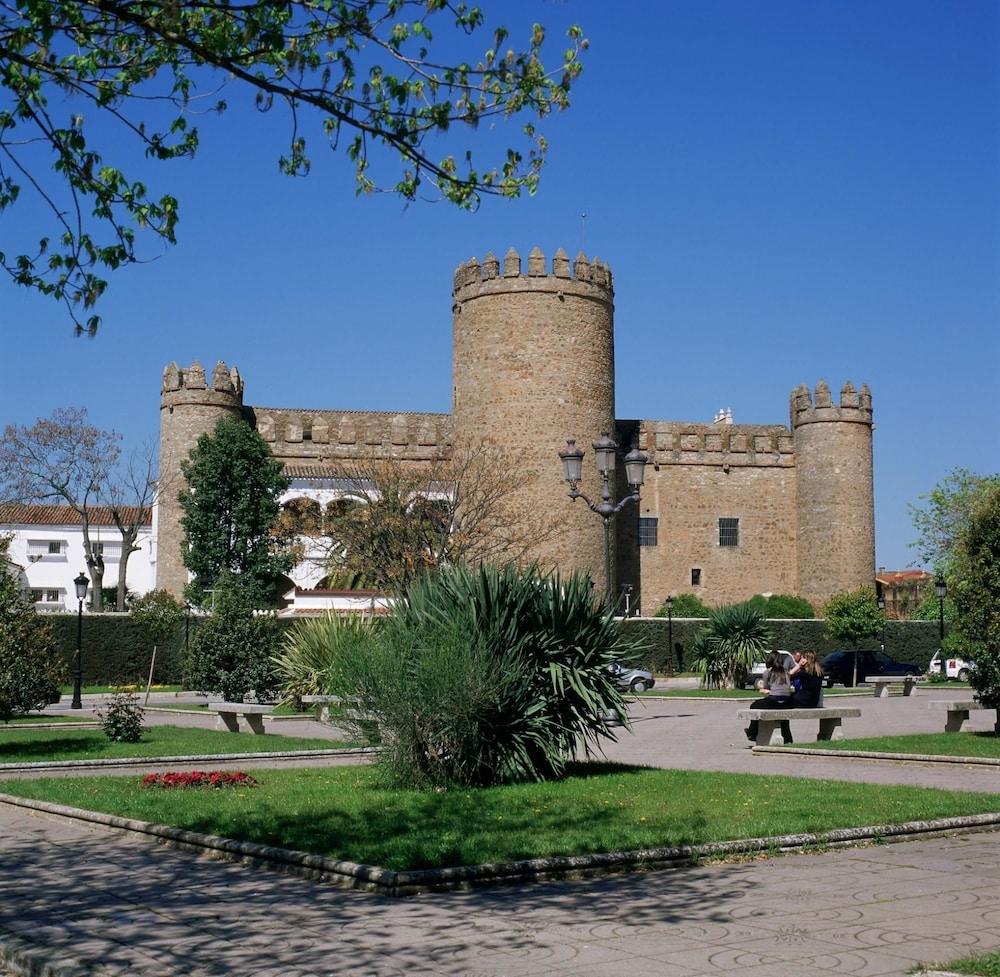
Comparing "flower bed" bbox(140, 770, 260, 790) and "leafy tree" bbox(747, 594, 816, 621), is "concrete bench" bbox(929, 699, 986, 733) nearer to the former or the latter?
"flower bed" bbox(140, 770, 260, 790)

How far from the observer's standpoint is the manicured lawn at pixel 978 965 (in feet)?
18.1

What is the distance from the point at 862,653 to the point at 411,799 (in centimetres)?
3077

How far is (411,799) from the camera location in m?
10.9

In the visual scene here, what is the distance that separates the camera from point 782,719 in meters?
17.0

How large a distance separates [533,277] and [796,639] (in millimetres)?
15019

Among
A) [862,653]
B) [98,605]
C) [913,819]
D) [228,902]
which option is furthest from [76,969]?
[98,605]

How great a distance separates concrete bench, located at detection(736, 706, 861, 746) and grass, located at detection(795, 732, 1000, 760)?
0.40 meters

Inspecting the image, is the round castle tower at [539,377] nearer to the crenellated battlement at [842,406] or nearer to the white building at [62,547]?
the crenellated battlement at [842,406]

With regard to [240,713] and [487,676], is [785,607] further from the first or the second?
[487,676]

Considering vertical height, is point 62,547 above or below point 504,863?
above

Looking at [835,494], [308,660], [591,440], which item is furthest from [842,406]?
[308,660]

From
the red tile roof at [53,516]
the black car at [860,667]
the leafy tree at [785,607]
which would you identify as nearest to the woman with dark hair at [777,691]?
the black car at [860,667]

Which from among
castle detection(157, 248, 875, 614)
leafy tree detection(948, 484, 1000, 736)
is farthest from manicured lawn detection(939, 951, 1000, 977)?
castle detection(157, 248, 875, 614)

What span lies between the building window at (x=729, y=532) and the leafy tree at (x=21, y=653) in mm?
40057
